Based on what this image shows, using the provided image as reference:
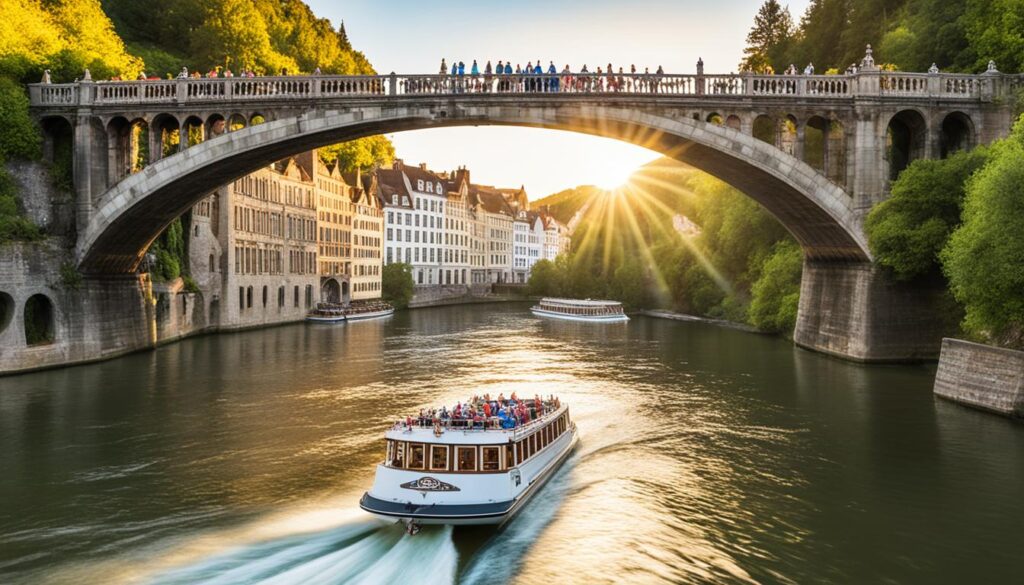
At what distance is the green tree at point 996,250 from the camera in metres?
24.1

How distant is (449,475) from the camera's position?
53.7ft

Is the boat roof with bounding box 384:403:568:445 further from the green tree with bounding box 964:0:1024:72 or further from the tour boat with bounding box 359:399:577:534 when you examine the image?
the green tree with bounding box 964:0:1024:72

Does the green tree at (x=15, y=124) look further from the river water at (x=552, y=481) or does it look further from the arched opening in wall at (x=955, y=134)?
the arched opening in wall at (x=955, y=134)

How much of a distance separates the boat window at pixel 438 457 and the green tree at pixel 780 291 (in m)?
34.6

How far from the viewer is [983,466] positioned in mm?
20531

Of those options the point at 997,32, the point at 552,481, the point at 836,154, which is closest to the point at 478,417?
the point at 552,481

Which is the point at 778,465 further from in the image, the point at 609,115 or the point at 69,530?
the point at 609,115

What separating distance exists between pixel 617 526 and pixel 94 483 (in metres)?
11.9

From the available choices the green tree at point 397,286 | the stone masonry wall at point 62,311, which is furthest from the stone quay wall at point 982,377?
the green tree at point 397,286

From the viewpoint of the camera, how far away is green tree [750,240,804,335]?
158 feet

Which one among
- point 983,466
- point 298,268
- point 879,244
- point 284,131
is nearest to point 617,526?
point 983,466

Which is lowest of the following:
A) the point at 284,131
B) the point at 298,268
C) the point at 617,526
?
the point at 617,526

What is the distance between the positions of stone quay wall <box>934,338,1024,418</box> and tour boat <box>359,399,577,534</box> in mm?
16248

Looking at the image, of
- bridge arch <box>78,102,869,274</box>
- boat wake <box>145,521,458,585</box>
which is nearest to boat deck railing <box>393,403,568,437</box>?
boat wake <box>145,521,458,585</box>
